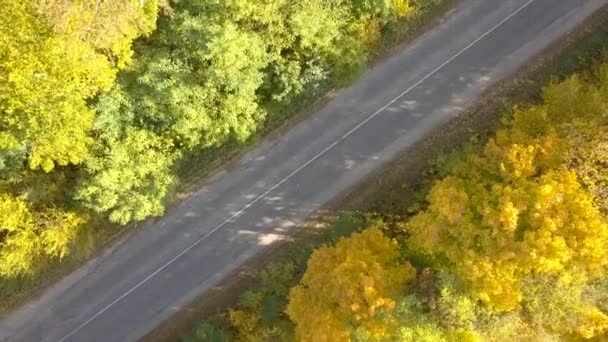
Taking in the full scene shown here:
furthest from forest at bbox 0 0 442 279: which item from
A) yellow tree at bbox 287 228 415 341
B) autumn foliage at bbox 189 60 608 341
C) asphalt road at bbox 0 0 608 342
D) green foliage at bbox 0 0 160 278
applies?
autumn foliage at bbox 189 60 608 341

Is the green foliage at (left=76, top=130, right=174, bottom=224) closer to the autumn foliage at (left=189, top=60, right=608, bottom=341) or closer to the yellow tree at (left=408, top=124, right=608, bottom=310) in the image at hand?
the autumn foliage at (left=189, top=60, right=608, bottom=341)

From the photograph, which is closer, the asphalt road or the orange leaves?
the orange leaves

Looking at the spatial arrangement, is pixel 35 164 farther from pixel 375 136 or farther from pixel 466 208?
pixel 466 208

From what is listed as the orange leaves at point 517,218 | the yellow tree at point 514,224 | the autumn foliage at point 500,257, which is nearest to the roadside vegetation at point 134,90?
the autumn foliage at point 500,257

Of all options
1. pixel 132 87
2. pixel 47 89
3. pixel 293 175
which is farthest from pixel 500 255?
pixel 47 89

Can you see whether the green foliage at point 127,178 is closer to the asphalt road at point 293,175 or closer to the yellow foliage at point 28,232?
the yellow foliage at point 28,232

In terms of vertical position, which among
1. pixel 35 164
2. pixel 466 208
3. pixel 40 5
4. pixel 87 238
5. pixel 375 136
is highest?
pixel 40 5

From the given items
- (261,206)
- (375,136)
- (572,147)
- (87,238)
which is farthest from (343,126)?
(87,238)
